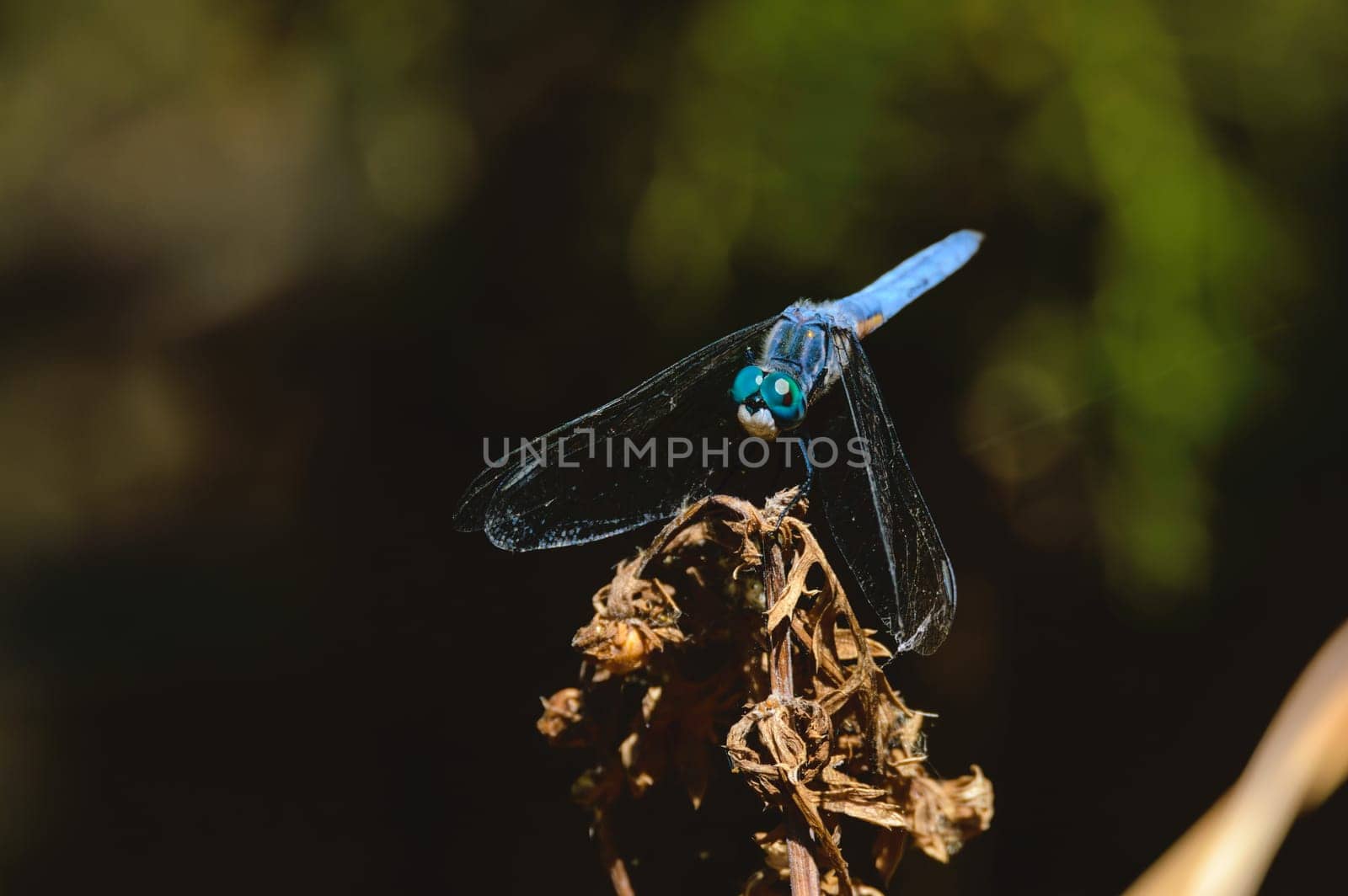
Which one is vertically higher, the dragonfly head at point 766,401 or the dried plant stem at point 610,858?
the dragonfly head at point 766,401

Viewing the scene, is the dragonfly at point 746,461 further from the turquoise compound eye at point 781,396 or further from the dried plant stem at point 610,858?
the dried plant stem at point 610,858

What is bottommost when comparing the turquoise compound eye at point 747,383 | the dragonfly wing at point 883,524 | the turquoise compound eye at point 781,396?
the dragonfly wing at point 883,524

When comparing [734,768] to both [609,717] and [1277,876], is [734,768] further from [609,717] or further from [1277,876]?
[1277,876]

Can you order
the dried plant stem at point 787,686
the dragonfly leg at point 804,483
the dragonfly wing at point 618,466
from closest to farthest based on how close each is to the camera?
the dried plant stem at point 787,686, the dragonfly leg at point 804,483, the dragonfly wing at point 618,466

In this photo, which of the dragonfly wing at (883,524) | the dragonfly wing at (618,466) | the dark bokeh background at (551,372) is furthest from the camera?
the dark bokeh background at (551,372)

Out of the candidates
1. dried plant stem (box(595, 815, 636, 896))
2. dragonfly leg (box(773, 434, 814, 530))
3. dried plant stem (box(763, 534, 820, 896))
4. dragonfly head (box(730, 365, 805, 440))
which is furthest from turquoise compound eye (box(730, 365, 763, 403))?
dried plant stem (box(595, 815, 636, 896))

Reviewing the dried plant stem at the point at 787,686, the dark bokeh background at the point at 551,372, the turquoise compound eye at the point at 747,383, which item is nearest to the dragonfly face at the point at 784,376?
the turquoise compound eye at the point at 747,383

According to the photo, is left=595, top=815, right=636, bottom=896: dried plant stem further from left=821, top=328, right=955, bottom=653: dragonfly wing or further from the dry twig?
left=821, top=328, right=955, bottom=653: dragonfly wing
